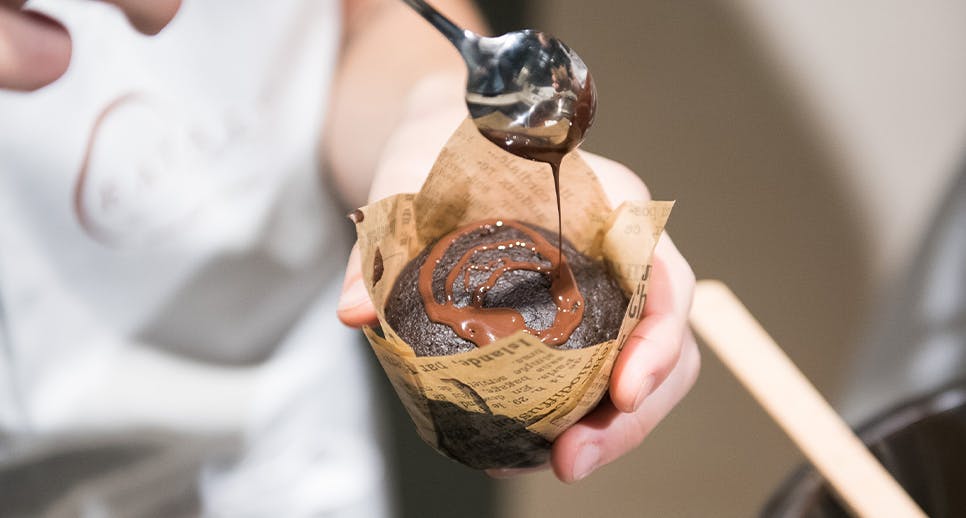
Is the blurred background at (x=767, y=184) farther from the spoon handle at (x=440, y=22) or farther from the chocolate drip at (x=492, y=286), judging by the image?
the spoon handle at (x=440, y=22)

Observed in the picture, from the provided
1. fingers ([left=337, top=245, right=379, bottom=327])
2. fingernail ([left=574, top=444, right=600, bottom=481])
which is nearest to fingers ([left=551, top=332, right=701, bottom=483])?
fingernail ([left=574, top=444, right=600, bottom=481])

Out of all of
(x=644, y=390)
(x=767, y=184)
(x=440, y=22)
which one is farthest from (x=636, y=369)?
(x=767, y=184)

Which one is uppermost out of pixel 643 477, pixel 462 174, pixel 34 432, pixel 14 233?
pixel 462 174

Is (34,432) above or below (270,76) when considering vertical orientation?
below

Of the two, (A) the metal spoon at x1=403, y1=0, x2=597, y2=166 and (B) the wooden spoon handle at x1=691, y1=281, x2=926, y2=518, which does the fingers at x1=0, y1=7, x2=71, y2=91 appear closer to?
(A) the metal spoon at x1=403, y1=0, x2=597, y2=166

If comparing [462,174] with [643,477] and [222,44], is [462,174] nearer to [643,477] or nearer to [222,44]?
[222,44]

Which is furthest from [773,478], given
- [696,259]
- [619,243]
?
[619,243]

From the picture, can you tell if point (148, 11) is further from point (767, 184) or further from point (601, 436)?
point (767, 184)

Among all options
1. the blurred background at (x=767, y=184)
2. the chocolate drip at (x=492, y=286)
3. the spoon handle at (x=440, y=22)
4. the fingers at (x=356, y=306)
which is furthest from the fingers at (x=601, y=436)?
the blurred background at (x=767, y=184)
